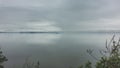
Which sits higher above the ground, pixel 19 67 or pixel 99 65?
pixel 99 65

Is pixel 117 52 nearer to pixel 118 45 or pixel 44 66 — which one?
pixel 118 45

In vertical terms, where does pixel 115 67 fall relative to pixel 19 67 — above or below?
above

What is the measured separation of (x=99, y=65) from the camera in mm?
4395

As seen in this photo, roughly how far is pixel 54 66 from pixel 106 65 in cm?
2137

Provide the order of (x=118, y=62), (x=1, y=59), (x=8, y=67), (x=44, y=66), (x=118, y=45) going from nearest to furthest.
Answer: (x=118, y=45), (x=118, y=62), (x=1, y=59), (x=8, y=67), (x=44, y=66)

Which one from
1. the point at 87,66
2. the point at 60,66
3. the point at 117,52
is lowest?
the point at 60,66

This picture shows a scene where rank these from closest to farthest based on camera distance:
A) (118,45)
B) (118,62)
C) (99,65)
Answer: (118,45) → (118,62) → (99,65)

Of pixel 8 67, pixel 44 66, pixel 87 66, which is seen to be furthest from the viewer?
pixel 44 66

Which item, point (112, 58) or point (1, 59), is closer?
point (112, 58)

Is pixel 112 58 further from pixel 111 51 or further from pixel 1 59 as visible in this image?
pixel 1 59

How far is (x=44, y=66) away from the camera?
24844 mm

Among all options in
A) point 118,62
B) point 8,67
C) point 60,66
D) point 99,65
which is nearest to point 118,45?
point 118,62

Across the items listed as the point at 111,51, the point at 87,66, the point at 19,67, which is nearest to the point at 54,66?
Answer: the point at 19,67

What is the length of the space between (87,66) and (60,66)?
20.1 metres
